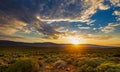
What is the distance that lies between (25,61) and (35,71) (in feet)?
4.29

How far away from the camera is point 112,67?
11.3 metres

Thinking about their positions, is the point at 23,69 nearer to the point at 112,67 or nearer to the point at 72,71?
the point at 72,71

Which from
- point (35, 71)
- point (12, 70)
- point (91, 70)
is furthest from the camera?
point (35, 71)

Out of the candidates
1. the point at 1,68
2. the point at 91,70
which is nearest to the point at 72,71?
the point at 91,70

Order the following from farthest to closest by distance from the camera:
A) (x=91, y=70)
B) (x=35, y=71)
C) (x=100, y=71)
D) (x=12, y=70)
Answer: (x=35, y=71) < (x=12, y=70) < (x=91, y=70) < (x=100, y=71)

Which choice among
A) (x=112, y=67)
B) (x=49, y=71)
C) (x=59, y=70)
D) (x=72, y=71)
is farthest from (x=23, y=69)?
(x=112, y=67)

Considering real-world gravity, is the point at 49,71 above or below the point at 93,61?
below

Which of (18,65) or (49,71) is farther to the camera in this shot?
(49,71)

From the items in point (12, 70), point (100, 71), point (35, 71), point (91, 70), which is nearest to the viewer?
point (100, 71)

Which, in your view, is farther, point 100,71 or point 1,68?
point 1,68

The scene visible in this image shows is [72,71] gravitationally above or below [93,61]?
below

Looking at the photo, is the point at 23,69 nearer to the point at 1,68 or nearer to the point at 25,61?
the point at 25,61

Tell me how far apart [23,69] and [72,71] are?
14.9 feet

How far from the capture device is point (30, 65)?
13.8 m
